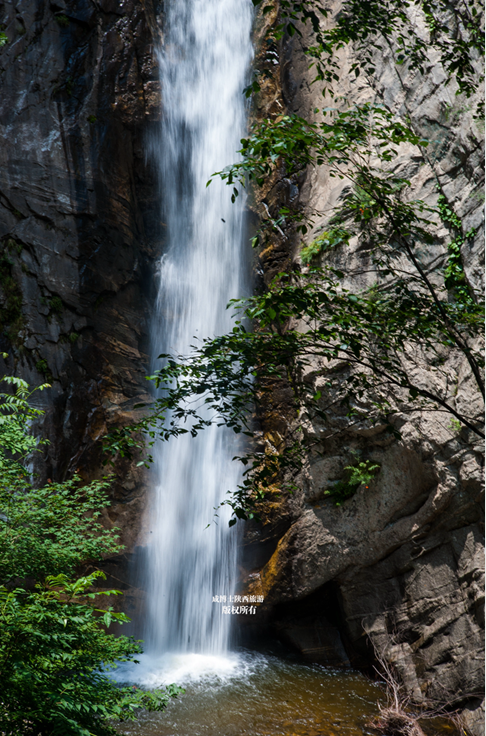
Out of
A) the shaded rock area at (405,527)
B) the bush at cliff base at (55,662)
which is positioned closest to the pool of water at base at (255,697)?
the shaded rock area at (405,527)

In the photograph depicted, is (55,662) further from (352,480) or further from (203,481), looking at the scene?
(203,481)

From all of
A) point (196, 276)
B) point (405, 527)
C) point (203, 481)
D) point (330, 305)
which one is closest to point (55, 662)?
point (330, 305)

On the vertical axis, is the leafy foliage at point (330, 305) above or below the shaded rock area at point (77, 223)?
below

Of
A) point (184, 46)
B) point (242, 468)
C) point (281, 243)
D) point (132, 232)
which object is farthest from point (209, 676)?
point (184, 46)

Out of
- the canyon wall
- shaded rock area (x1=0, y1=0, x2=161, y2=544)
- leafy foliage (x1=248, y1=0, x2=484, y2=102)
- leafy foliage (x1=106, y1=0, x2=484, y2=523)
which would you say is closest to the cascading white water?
the canyon wall

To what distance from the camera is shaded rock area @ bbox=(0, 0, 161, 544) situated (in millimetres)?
9211

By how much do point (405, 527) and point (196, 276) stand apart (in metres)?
7.35

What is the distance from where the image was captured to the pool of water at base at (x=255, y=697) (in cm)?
557

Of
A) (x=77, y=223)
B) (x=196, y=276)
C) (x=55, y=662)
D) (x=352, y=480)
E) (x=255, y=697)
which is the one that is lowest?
Result: (x=255, y=697)

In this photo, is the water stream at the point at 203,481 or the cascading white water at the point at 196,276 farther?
the cascading white water at the point at 196,276

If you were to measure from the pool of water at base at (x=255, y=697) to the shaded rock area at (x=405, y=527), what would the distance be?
0.55 meters

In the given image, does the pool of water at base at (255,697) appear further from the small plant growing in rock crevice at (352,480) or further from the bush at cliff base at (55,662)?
the small plant growing in rock crevice at (352,480)

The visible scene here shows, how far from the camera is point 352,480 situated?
22.9 feet

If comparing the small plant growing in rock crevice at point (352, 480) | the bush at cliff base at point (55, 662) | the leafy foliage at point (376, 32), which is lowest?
the bush at cliff base at point (55, 662)
